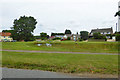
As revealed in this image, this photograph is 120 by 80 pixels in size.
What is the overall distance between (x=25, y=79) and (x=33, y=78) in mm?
370

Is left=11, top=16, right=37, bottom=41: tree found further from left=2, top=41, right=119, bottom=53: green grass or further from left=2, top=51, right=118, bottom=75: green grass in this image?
left=2, top=51, right=118, bottom=75: green grass

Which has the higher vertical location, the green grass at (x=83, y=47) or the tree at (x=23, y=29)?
the tree at (x=23, y=29)

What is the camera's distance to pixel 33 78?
441cm

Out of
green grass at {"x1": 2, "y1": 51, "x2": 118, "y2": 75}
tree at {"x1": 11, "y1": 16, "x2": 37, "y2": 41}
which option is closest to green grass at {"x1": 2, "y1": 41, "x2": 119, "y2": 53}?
green grass at {"x1": 2, "y1": 51, "x2": 118, "y2": 75}

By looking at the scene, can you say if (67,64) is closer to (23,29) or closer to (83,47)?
(83,47)

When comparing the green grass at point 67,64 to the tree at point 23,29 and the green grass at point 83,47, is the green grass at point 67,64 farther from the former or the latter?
the tree at point 23,29

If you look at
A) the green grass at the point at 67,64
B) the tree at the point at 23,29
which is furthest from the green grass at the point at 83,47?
the tree at the point at 23,29

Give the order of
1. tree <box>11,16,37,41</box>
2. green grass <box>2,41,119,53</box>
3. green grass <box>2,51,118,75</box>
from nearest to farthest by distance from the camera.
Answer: green grass <box>2,51,118,75</box> → green grass <box>2,41,119,53</box> → tree <box>11,16,37,41</box>

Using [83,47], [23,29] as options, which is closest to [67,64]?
[83,47]

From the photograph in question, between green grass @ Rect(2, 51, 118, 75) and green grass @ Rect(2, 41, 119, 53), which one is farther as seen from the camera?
green grass @ Rect(2, 41, 119, 53)

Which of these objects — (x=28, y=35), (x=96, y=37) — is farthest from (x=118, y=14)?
(x=28, y=35)

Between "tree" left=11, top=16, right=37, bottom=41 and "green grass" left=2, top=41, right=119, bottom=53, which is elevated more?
"tree" left=11, top=16, right=37, bottom=41

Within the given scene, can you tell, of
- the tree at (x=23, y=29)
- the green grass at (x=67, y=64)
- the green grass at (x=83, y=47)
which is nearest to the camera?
the green grass at (x=67, y=64)

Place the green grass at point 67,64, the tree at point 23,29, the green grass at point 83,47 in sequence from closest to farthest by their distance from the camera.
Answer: the green grass at point 67,64
the green grass at point 83,47
the tree at point 23,29
